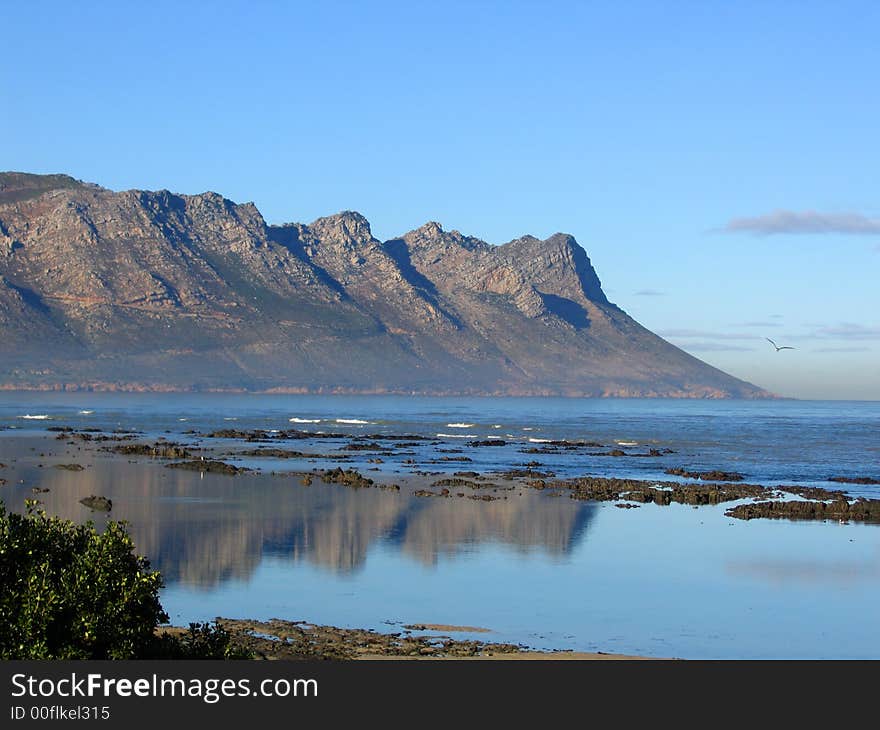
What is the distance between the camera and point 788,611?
31.4m

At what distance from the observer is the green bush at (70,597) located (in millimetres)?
17297

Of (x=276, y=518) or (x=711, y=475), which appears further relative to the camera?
(x=711, y=475)

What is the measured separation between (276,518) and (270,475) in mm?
21170

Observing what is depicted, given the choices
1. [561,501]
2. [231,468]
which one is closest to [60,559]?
[561,501]

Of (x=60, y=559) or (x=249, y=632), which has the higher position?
(x=60, y=559)

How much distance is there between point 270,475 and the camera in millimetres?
69062

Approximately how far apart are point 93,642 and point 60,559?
1942 millimetres

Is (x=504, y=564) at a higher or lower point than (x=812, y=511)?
lower

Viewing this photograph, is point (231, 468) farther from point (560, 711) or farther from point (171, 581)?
point (560, 711)

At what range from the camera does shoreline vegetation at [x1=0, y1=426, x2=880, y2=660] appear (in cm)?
1788

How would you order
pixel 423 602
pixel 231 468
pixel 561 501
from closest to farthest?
pixel 423 602
pixel 561 501
pixel 231 468

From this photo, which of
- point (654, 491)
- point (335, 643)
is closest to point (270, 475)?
point (654, 491)

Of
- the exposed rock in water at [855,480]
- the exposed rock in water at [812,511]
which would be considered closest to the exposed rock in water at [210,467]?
the exposed rock in water at [812,511]

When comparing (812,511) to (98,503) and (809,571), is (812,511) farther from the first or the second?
(98,503)
